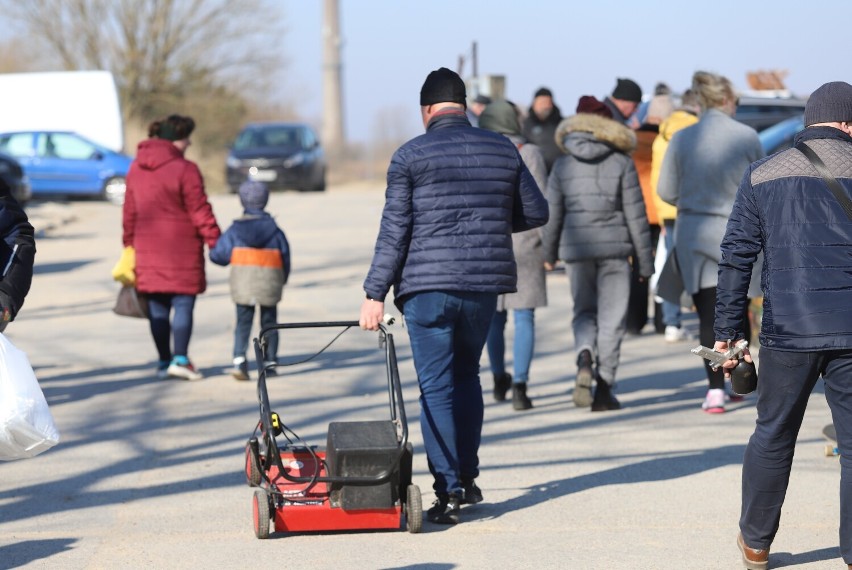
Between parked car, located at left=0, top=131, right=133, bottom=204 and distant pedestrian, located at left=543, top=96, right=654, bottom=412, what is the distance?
23.5m

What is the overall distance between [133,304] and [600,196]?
344cm

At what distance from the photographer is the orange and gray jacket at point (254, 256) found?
998cm

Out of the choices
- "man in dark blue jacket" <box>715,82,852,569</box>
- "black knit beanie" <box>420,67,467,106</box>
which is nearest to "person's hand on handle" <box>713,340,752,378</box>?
"man in dark blue jacket" <box>715,82,852,569</box>

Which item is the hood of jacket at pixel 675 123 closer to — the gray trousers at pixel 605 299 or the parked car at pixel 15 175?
the gray trousers at pixel 605 299

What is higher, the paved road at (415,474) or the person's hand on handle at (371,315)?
→ the person's hand on handle at (371,315)

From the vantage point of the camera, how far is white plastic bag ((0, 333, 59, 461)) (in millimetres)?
5070

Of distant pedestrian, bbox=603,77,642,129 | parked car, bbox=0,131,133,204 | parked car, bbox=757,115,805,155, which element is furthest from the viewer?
parked car, bbox=0,131,133,204

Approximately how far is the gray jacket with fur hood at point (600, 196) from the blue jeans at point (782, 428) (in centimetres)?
356

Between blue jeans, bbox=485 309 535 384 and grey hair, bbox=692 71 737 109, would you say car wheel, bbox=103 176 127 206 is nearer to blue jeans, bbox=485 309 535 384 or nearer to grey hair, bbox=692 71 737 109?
blue jeans, bbox=485 309 535 384

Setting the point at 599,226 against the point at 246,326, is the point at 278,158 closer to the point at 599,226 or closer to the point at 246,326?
the point at 246,326

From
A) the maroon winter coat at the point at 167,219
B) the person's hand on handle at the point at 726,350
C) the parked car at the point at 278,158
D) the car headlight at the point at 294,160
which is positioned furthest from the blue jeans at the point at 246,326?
the car headlight at the point at 294,160

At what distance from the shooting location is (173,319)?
1016cm

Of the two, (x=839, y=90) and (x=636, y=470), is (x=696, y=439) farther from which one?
(x=839, y=90)

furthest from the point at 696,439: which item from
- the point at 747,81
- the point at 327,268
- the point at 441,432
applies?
the point at 747,81
